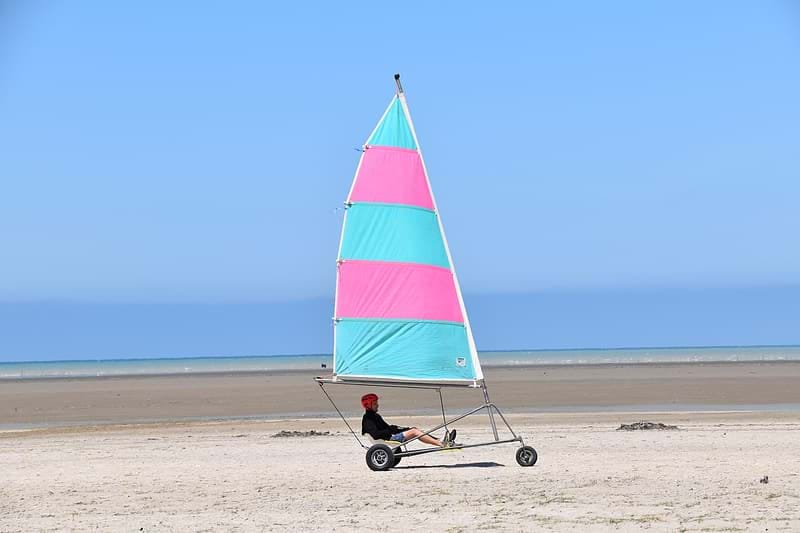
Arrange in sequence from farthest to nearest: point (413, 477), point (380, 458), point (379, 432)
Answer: point (379, 432)
point (380, 458)
point (413, 477)

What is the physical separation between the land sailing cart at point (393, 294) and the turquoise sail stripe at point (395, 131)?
0.05 feet

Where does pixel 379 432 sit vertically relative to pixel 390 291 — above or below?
below

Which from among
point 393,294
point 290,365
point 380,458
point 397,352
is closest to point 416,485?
point 380,458

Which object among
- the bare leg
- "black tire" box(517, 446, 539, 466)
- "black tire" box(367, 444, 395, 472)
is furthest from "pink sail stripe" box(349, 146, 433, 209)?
"black tire" box(517, 446, 539, 466)

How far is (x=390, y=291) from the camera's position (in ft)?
56.9

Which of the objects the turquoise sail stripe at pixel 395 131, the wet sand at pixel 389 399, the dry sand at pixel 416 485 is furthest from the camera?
the wet sand at pixel 389 399

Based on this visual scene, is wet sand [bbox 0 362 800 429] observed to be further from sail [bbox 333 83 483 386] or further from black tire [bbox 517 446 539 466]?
sail [bbox 333 83 483 386]

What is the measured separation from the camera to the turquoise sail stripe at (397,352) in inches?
677

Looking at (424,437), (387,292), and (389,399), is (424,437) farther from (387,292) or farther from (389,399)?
(389,399)

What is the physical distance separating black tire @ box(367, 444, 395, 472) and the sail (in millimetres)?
1053

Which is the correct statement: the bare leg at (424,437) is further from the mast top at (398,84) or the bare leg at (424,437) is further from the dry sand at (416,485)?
the mast top at (398,84)

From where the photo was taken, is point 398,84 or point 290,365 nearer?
point 398,84

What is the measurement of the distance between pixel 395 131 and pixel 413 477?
16.6ft

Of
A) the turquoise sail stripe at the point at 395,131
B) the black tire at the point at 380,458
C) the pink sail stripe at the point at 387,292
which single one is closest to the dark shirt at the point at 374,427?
the black tire at the point at 380,458
